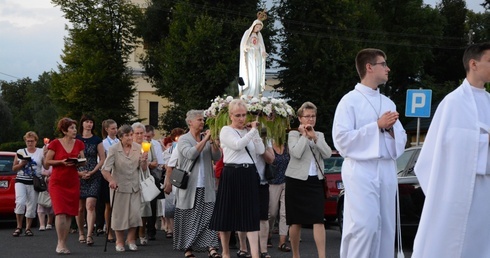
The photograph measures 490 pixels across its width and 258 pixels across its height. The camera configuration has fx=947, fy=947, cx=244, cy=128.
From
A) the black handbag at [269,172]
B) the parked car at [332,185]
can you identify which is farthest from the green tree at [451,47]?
the black handbag at [269,172]

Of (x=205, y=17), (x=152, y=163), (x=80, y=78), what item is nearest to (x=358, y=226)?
(x=152, y=163)

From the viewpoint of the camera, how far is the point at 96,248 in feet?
48.7

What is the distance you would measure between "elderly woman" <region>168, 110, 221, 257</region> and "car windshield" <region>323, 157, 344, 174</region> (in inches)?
277

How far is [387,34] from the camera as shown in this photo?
59.1 metres

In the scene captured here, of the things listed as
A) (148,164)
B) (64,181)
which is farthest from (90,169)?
(64,181)

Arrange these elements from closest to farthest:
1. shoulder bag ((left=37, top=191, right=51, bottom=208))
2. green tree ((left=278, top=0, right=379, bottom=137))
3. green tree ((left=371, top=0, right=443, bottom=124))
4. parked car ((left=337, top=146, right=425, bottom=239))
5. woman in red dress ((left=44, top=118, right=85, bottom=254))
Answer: woman in red dress ((left=44, top=118, right=85, bottom=254)) < parked car ((left=337, top=146, right=425, bottom=239)) < shoulder bag ((left=37, top=191, right=51, bottom=208)) < green tree ((left=278, top=0, right=379, bottom=137)) < green tree ((left=371, top=0, right=443, bottom=124))

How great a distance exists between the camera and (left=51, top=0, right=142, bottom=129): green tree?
Result: 204 ft

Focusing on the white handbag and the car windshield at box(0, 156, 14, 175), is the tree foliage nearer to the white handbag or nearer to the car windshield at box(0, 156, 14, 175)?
the car windshield at box(0, 156, 14, 175)

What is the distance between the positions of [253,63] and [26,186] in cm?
509

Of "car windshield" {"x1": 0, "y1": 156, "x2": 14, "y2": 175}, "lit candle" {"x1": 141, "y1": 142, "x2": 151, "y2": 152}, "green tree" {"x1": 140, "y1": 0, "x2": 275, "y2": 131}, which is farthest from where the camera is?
"green tree" {"x1": 140, "y1": 0, "x2": 275, "y2": 131}

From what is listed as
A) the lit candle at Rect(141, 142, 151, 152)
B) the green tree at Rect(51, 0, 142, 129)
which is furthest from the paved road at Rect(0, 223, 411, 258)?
the green tree at Rect(51, 0, 142, 129)

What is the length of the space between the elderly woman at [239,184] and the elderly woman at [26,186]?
23.4 feet

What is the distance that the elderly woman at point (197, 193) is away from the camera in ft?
43.4

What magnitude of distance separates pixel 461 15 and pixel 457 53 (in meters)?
5.36
